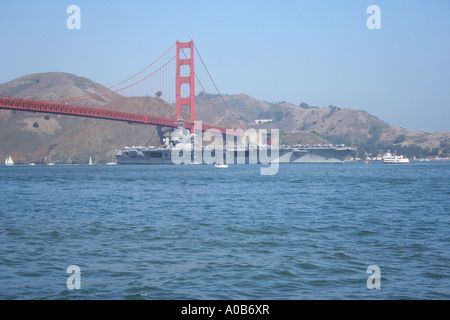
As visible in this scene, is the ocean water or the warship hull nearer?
the ocean water

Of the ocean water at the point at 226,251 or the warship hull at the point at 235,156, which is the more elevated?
the warship hull at the point at 235,156

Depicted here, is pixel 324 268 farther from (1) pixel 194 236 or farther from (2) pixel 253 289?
(1) pixel 194 236

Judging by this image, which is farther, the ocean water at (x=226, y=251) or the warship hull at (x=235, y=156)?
the warship hull at (x=235, y=156)

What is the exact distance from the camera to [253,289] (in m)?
8.24

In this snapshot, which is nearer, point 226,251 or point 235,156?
point 226,251

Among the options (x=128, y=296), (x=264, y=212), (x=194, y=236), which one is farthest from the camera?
(x=264, y=212)

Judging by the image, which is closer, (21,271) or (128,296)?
(128,296)

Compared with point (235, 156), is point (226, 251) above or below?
below

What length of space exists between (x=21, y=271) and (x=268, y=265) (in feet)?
16.5

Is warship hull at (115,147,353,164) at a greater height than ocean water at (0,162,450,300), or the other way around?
warship hull at (115,147,353,164)
